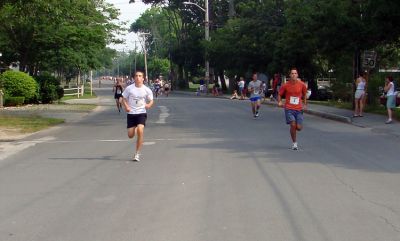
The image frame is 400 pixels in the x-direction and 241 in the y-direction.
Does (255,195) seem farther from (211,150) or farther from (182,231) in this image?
(211,150)

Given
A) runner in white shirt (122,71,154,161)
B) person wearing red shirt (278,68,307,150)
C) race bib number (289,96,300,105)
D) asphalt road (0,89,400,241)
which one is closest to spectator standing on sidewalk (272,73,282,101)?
asphalt road (0,89,400,241)

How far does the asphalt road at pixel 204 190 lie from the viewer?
259 inches

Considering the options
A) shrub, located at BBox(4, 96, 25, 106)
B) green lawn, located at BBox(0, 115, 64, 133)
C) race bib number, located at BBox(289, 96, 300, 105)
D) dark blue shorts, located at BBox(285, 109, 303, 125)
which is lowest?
green lawn, located at BBox(0, 115, 64, 133)

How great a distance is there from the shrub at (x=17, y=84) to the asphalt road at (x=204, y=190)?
16975 mm

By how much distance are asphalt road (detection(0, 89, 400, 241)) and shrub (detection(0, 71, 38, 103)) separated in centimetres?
1697

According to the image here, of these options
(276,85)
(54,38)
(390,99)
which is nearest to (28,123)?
(390,99)

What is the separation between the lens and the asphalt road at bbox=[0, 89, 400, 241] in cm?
657

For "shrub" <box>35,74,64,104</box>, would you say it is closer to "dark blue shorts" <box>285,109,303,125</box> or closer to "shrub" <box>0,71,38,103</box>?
"shrub" <box>0,71,38,103</box>

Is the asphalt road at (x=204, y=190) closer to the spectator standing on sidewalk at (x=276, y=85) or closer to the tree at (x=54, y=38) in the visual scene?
the tree at (x=54, y=38)

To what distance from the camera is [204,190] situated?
8.74 metres

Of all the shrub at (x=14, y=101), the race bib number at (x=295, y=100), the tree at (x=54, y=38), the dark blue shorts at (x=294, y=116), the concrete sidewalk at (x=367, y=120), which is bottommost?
the concrete sidewalk at (x=367, y=120)

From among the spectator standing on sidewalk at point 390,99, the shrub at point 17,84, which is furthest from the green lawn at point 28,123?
the spectator standing on sidewalk at point 390,99

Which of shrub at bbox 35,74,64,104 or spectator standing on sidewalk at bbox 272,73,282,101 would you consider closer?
shrub at bbox 35,74,64,104

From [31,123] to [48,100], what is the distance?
15436 millimetres
